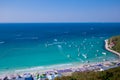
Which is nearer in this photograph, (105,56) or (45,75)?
(45,75)

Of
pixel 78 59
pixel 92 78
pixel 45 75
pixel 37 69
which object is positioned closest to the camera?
A: pixel 92 78

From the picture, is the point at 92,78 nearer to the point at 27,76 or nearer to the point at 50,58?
the point at 27,76

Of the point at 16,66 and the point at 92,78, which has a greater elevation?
the point at 92,78

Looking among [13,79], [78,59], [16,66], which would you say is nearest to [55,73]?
[13,79]

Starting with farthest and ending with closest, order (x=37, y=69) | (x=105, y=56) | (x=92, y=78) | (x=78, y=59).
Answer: (x=105, y=56), (x=78, y=59), (x=37, y=69), (x=92, y=78)

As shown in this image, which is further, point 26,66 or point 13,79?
point 26,66

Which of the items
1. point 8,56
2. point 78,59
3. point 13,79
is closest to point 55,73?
point 13,79

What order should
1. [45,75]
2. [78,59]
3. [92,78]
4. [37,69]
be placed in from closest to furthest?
[92,78], [45,75], [37,69], [78,59]

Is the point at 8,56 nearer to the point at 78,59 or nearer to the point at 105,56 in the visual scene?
the point at 78,59

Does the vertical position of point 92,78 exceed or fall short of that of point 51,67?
it exceeds it
